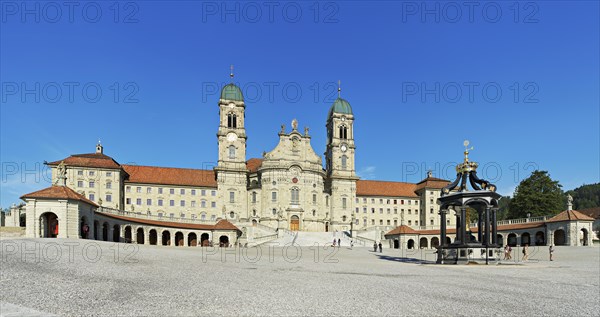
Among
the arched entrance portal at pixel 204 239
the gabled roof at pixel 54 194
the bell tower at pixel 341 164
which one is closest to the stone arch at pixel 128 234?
the arched entrance portal at pixel 204 239

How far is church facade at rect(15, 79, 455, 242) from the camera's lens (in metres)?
79.4

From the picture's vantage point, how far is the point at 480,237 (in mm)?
36812

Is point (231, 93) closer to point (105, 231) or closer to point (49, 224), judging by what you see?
point (105, 231)

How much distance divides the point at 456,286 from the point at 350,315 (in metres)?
8.68

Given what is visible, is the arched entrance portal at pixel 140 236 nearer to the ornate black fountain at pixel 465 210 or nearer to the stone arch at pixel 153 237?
the stone arch at pixel 153 237

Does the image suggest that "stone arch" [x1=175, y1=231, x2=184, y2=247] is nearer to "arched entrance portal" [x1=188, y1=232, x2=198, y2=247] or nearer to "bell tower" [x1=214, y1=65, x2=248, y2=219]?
"arched entrance portal" [x1=188, y1=232, x2=198, y2=247]

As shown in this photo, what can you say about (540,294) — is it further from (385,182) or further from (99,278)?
(385,182)

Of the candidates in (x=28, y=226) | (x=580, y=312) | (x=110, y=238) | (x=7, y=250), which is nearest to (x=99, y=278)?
(x=7, y=250)

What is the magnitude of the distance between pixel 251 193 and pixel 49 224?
45174 mm

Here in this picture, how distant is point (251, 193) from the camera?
284 ft

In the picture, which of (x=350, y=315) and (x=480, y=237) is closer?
(x=350, y=315)

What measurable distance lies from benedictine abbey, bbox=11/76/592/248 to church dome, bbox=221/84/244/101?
7.7 inches

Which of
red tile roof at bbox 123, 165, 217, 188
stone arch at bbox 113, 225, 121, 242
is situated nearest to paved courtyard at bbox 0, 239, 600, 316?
stone arch at bbox 113, 225, 121, 242

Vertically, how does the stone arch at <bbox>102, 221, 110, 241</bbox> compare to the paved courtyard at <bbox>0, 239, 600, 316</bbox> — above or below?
below
